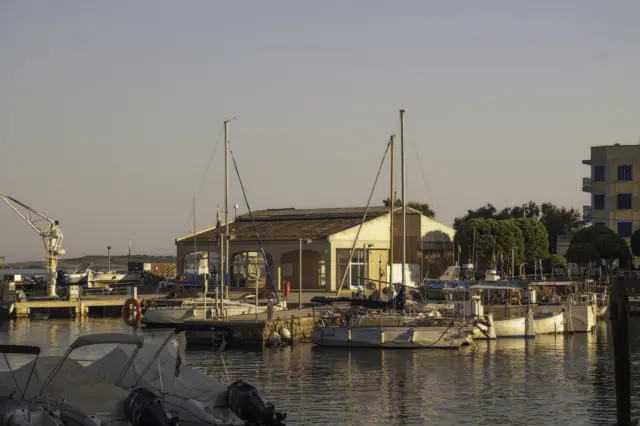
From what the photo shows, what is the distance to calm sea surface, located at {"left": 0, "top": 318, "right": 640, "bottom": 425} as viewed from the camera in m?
34.9

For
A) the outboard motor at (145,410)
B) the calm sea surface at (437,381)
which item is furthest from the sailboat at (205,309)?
the outboard motor at (145,410)

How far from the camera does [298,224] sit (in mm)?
94312

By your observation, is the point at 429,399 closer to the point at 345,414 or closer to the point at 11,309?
the point at 345,414

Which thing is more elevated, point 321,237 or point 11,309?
point 321,237

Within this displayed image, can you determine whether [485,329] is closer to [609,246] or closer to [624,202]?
[609,246]

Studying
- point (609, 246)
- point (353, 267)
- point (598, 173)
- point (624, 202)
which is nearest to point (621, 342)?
point (353, 267)

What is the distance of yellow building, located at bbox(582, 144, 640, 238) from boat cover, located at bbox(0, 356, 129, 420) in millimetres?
81426

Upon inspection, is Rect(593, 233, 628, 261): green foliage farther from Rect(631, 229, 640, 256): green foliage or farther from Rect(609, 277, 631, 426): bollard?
Rect(609, 277, 631, 426): bollard

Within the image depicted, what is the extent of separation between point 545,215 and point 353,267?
67.6 metres

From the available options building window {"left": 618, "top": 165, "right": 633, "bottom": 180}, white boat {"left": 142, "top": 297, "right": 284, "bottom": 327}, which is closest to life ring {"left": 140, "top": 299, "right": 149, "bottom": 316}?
white boat {"left": 142, "top": 297, "right": 284, "bottom": 327}

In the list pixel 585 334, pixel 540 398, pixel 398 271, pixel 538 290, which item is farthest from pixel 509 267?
pixel 540 398

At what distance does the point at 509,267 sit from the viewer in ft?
342

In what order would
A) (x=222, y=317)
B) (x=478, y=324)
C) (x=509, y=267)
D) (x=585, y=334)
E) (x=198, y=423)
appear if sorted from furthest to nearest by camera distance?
(x=509, y=267) → (x=585, y=334) → (x=222, y=317) → (x=478, y=324) → (x=198, y=423)

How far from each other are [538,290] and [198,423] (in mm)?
53619
